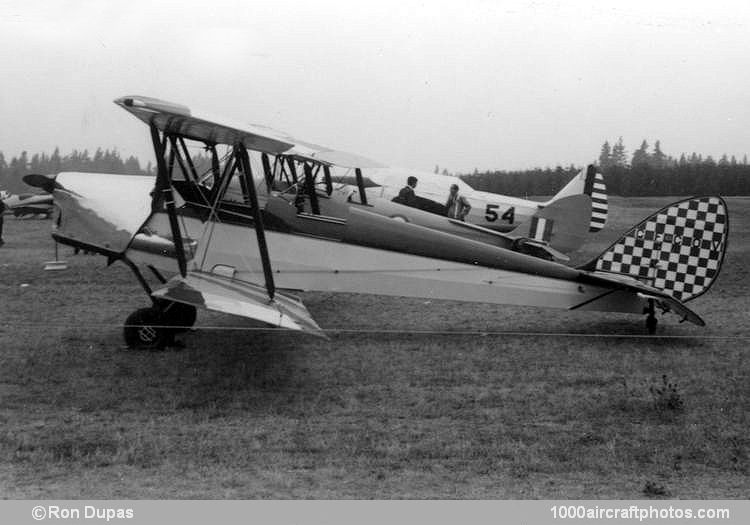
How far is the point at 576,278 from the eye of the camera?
815 centimetres

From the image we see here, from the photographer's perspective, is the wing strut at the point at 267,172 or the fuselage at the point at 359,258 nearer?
the fuselage at the point at 359,258

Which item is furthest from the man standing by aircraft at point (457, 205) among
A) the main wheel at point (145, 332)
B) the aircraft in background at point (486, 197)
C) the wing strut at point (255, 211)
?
the main wheel at point (145, 332)

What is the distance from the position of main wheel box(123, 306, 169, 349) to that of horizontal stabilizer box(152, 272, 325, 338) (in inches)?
24.2

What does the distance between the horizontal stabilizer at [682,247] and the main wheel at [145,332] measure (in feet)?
16.6

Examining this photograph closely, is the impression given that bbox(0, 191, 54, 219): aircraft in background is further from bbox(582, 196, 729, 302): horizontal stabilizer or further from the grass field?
bbox(582, 196, 729, 302): horizontal stabilizer

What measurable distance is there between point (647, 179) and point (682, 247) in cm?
2570

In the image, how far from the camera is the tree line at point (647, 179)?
28953 millimetres

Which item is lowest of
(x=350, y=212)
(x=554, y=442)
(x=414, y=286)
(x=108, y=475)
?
(x=108, y=475)

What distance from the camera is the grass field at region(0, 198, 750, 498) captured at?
4.41 meters

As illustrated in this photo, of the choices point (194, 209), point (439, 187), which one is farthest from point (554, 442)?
point (439, 187)

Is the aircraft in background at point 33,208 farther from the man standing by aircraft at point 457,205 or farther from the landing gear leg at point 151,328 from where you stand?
the landing gear leg at point 151,328

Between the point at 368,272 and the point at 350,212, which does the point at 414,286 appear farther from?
the point at 350,212

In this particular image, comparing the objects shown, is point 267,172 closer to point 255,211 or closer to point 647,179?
point 255,211
